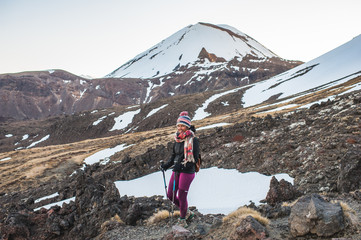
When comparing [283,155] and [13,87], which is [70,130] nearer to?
[283,155]

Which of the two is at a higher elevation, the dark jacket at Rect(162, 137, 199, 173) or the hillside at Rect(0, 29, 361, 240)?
the dark jacket at Rect(162, 137, 199, 173)

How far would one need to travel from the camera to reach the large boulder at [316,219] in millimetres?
4137

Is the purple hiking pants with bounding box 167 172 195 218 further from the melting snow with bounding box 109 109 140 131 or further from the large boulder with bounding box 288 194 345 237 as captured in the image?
the melting snow with bounding box 109 109 140 131

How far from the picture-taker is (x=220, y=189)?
10.9 m

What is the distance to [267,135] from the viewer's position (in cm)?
1479

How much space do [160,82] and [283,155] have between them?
158 meters

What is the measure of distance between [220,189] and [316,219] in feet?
22.3

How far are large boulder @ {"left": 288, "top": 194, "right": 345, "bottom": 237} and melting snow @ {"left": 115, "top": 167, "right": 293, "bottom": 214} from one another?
13.4 ft

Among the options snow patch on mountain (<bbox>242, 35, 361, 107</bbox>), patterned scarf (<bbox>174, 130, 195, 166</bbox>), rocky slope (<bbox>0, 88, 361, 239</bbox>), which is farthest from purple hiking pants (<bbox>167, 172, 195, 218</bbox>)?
snow patch on mountain (<bbox>242, 35, 361, 107</bbox>)

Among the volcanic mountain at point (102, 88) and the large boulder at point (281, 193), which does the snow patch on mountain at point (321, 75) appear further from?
the volcanic mountain at point (102, 88)

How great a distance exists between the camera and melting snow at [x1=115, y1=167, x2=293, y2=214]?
9241mm

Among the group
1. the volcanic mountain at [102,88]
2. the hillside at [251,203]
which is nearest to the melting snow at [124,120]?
the hillside at [251,203]

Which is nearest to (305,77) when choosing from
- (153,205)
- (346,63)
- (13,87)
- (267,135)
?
(346,63)

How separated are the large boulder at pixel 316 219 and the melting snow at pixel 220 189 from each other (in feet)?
13.4
